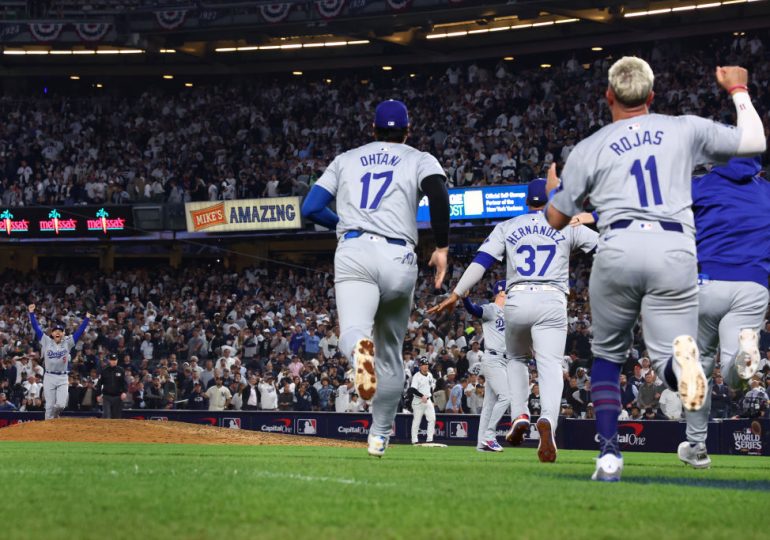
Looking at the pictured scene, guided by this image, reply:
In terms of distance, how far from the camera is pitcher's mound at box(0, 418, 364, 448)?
1764 cm

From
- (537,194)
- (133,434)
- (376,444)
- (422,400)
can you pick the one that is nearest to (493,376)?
(537,194)

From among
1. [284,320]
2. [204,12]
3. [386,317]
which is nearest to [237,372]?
[284,320]

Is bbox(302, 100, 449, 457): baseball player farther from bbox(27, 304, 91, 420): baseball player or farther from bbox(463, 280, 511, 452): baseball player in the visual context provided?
bbox(27, 304, 91, 420): baseball player

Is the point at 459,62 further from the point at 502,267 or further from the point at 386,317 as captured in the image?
the point at 386,317

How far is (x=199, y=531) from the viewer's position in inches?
169

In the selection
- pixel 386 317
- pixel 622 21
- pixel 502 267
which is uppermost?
pixel 622 21

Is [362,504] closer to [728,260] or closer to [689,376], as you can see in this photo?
[689,376]

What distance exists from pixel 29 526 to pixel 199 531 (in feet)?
2.25

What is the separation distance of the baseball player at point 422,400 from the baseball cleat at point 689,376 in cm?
1815

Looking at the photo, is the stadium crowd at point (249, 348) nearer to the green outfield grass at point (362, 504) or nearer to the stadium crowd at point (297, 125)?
the stadium crowd at point (297, 125)

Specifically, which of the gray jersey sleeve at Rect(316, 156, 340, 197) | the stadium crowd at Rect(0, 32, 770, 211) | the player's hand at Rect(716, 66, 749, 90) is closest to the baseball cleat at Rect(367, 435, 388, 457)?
the gray jersey sleeve at Rect(316, 156, 340, 197)

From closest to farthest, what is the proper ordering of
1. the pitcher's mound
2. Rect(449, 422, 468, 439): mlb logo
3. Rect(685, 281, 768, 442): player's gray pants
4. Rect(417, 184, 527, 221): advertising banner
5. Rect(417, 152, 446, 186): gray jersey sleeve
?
Rect(685, 281, 768, 442): player's gray pants
Rect(417, 152, 446, 186): gray jersey sleeve
the pitcher's mound
Rect(449, 422, 468, 439): mlb logo
Rect(417, 184, 527, 221): advertising banner

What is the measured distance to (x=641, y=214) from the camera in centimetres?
656

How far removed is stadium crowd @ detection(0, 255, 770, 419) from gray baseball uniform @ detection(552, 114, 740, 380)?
15071mm
